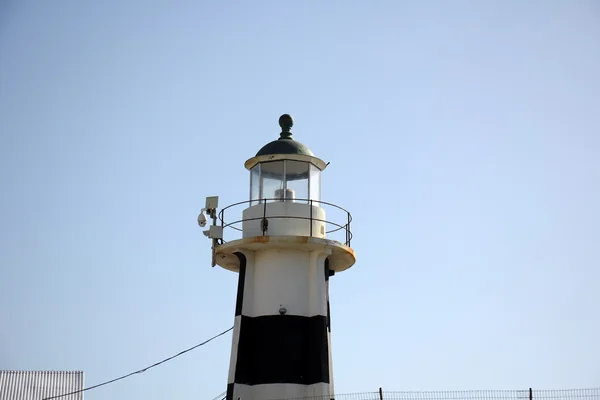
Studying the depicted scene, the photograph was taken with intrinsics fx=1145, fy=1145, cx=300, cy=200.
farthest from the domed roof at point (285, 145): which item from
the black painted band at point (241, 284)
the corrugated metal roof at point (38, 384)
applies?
the corrugated metal roof at point (38, 384)

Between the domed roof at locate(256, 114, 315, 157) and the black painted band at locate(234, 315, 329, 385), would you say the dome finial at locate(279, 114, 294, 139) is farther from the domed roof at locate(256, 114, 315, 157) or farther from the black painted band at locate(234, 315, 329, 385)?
the black painted band at locate(234, 315, 329, 385)

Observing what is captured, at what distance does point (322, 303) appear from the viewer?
30594mm

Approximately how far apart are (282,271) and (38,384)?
15493mm

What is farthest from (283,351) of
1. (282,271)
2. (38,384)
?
(38,384)

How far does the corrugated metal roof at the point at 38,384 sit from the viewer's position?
41.5 metres

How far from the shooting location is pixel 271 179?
32.0 meters

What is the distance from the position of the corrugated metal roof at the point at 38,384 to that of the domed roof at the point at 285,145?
15.5 m

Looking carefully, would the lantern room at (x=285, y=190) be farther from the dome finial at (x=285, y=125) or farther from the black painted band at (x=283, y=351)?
the black painted band at (x=283, y=351)

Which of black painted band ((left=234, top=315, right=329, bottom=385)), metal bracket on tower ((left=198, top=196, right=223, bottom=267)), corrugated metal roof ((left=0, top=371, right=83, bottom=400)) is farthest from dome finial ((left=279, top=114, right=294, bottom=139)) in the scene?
corrugated metal roof ((left=0, top=371, right=83, bottom=400))

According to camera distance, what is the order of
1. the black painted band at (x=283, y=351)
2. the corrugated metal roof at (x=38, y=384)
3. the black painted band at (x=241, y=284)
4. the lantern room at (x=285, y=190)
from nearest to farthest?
1. the black painted band at (x=283, y=351)
2. the black painted band at (x=241, y=284)
3. the lantern room at (x=285, y=190)
4. the corrugated metal roof at (x=38, y=384)

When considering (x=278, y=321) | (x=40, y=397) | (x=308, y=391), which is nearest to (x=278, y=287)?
(x=278, y=321)

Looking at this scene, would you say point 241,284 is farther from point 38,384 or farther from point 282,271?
point 38,384

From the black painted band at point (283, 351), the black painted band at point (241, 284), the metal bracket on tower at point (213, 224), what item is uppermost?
the metal bracket on tower at point (213, 224)

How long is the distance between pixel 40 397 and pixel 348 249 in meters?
→ 16.2
